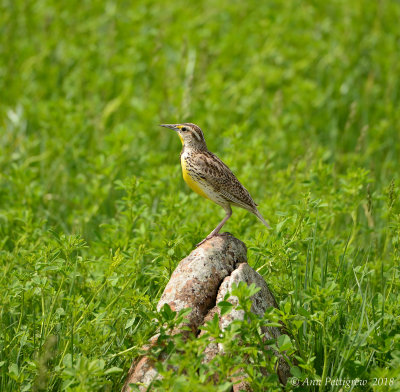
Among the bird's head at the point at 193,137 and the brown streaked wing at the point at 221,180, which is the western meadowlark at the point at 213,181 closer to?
the brown streaked wing at the point at 221,180

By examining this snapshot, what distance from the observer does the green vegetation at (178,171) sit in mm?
5281

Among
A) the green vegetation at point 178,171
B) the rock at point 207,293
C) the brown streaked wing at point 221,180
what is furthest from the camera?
the brown streaked wing at point 221,180

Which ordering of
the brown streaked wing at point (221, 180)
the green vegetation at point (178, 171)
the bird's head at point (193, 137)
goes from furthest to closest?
1. the bird's head at point (193, 137)
2. the brown streaked wing at point (221, 180)
3. the green vegetation at point (178, 171)

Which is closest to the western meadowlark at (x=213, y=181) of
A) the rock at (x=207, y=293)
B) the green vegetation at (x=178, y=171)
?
the green vegetation at (x=178, y=171)

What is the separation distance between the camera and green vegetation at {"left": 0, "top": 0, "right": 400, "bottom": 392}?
528 cm

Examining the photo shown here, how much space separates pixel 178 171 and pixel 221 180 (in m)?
2.37

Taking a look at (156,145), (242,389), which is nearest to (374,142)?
(156,145)

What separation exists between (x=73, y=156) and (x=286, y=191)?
3.53 m

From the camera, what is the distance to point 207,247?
562 centimetres

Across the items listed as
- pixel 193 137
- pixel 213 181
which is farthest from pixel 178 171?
pixel 213 181

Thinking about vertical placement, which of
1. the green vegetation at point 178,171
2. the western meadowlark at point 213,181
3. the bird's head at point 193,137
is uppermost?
the bird's head at point 193,137

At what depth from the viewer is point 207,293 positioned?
5328 millimetres

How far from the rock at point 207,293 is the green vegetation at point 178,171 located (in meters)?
0.18

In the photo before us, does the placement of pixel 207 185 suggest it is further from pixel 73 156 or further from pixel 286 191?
pixel 73 156
